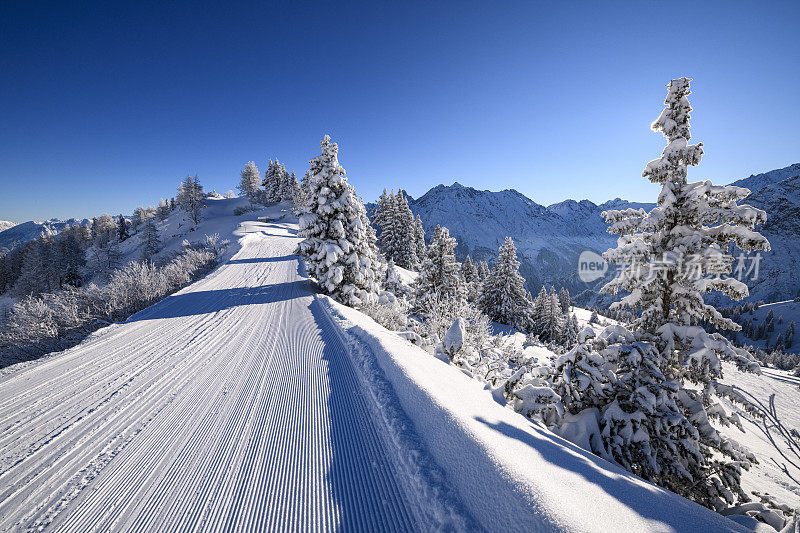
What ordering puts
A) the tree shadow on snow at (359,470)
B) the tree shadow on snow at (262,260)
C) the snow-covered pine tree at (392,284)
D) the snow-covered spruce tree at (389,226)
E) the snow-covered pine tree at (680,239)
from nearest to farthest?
the tree shadow on snow at (359,470) < the snow-covered pine tree at (680,239) < the tree shadow on snow at (262,260) < the snow-covered pine tree at (392,284) < the snow-covered spruce tree at (389,226)

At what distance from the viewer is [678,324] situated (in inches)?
221

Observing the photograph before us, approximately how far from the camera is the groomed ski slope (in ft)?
8.72

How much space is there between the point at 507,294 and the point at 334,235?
1909 cm

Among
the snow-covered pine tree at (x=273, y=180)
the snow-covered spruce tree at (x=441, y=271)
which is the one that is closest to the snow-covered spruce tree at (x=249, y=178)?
the snow-covered pine tree at (x=273, y=180)

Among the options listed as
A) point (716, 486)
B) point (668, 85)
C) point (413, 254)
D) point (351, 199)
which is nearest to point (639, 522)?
point (716, 486)

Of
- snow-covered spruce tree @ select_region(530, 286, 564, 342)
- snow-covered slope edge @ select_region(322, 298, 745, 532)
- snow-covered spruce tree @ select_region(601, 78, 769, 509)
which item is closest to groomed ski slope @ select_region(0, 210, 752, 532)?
snow-covered slope edge @ select_region(322, 298, 745, 532)

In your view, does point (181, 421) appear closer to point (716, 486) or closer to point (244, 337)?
point (244, 337)

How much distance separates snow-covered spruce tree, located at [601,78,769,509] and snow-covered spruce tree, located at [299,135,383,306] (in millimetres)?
10068

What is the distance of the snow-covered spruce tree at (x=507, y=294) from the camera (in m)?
26.3

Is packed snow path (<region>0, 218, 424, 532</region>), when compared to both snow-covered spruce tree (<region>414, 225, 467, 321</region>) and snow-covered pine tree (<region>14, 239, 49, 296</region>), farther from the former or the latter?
snow-covered pine tree (<region>14, 239, 49, 296</region>)

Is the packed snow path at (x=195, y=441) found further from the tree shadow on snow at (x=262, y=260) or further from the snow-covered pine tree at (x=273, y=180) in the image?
the snow-covered pine tree at (x=273, y=180)

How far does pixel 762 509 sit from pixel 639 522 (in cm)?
311

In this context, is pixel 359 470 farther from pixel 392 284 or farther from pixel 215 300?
pixel 392 284

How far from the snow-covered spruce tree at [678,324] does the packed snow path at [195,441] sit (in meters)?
4.71
